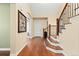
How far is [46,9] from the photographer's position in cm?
1150

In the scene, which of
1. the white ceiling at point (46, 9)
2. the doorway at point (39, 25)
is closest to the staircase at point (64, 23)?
the white ceiling at point (46, 9)

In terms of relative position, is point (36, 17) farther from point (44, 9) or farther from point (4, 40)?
point (4, 40)

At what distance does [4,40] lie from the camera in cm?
599

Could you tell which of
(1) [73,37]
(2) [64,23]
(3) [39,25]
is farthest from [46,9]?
(1) [73,37]

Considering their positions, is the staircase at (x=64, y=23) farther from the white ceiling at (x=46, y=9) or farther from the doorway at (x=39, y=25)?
the doorway at (x=39, y=25)

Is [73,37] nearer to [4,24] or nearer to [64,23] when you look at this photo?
[64,23]

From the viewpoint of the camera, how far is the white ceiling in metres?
10.8

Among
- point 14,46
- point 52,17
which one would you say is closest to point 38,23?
point 52,17

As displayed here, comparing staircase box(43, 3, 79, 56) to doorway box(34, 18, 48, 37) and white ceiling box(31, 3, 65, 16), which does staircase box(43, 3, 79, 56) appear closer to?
white ceiling box(31, 3, 65, 16)

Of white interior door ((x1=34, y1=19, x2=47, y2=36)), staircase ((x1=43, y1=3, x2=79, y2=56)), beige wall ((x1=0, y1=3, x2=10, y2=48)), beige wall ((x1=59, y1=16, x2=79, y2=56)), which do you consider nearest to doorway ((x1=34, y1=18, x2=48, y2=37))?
white interior door ((x1=34, y1=19, x2=47, y2=36))

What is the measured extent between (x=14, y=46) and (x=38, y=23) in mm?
8901

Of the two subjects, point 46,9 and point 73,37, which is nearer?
point 73,37

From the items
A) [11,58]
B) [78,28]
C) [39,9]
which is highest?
[39,9]

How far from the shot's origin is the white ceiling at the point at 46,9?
10765 mm
